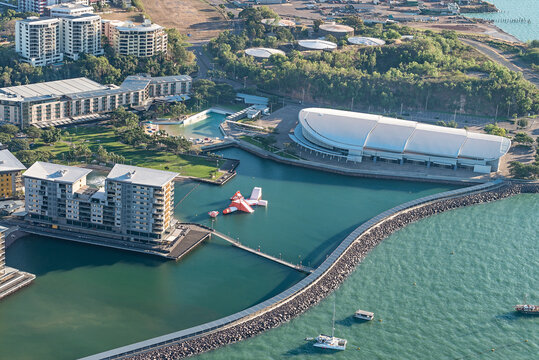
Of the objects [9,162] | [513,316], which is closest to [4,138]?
[9,162]

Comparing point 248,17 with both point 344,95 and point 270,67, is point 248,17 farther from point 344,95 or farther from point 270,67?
point 344,95

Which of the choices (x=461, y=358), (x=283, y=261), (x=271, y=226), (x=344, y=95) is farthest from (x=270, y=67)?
(x=461, y=358)

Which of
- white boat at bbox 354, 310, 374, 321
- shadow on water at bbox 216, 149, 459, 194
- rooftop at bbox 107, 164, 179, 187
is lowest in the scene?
white boat at bbox 354, 310, 374, 321

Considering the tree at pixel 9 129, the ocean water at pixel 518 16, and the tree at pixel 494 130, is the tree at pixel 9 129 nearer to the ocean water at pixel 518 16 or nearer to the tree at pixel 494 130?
the tree at pixel 494 130

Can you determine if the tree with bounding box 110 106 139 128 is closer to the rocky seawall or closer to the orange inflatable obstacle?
the orange inflatable obstacle

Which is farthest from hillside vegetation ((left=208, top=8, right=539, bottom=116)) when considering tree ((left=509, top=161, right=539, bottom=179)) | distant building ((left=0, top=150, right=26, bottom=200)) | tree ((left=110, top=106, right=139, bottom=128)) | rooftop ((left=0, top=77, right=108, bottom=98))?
distant building ((left=0, top=150, right=26, bottom=200))

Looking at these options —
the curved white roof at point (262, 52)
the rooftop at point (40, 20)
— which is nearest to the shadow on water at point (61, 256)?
the rooftop at point (40, 20)
